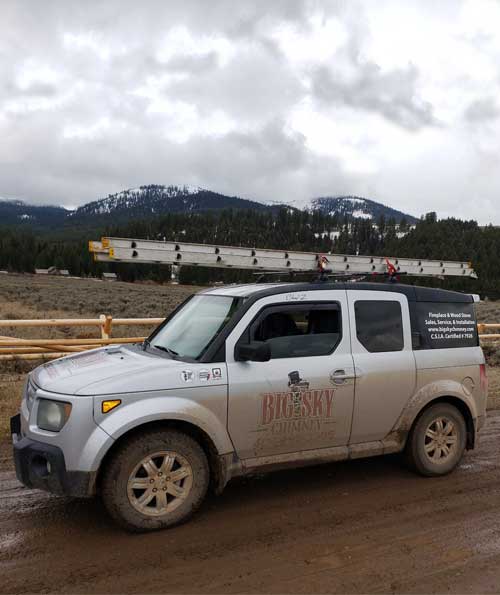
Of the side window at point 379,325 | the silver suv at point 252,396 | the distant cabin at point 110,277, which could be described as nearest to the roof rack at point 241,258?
the side window at point 379,325

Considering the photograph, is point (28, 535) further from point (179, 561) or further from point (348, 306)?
point (348, 306)

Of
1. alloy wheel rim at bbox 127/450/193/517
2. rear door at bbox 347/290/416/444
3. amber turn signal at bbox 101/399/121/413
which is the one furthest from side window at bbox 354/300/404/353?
amber turn signal at bbox 101/399/121/413

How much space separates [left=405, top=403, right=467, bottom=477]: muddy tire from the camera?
521cm

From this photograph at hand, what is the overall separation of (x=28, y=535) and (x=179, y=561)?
4.13 feet

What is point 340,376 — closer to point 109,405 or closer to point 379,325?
point 379,325

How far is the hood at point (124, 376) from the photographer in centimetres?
398

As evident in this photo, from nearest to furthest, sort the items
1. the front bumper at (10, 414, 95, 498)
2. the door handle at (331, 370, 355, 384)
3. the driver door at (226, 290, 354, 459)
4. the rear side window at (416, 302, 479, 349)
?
1. the front bumper at (10, 414, 95, 498)
2. the driver door at (226, 290, 354, 459)
3. the door handle at (331, 370, 355, 384)
4. the rear side window at (416, 302, 479, 349)

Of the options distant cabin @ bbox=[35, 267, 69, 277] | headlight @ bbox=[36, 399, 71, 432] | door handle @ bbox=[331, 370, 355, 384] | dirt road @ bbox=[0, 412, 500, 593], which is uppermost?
distant cabin @ bbox=[35, 267, 69, 277]

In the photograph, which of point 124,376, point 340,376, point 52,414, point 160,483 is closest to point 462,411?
point 340,376

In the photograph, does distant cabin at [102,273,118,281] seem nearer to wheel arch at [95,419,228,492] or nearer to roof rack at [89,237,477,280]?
roof rack at [89,237,477,280]

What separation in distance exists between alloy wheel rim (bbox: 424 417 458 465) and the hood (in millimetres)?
2434

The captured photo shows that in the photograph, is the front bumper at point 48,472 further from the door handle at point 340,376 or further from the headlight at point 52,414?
the door handle at point 340,376

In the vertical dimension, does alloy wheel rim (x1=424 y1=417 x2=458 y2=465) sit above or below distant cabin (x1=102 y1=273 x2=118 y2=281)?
below

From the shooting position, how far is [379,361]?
4.96 meters
